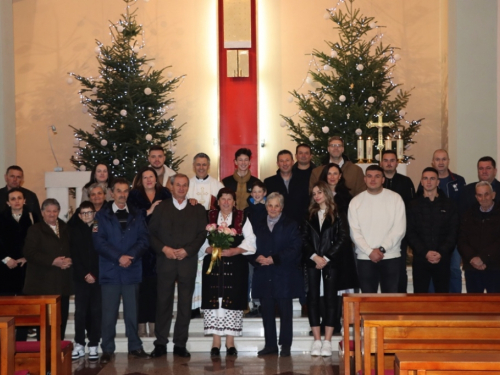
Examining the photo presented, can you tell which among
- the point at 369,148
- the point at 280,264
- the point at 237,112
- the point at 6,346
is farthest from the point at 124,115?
the point at 6,346

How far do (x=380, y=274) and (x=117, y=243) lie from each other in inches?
94.1

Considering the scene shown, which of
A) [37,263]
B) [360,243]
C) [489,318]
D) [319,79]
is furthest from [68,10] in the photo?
[489,318]

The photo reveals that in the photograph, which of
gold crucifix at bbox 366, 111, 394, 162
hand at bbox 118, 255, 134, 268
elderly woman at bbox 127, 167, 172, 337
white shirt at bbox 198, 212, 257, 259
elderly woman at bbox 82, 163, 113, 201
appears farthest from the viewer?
gold crucifix at bbox 366, 111, 394, 162

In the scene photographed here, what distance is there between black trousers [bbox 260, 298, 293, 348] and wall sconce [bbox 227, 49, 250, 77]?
4.68 m

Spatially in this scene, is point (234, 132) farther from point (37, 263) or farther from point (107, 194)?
point (37, 263)

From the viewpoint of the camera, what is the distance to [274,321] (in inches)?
269

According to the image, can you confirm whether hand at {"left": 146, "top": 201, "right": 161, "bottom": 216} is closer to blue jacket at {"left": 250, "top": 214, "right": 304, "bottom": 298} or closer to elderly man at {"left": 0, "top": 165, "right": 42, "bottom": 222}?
blue jacket at {"left": 250, "top": 214, "right": 304, "bottom": 298}

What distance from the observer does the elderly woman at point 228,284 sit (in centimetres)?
678

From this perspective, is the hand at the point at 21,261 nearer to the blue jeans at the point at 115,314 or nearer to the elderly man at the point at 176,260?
the blue jeans at the point at 115,314

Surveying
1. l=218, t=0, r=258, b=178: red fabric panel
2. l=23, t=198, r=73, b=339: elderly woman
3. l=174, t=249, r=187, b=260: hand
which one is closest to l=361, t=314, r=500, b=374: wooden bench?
l=174, t=249, r=187, b=260: hand

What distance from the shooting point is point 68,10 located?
11.3 m

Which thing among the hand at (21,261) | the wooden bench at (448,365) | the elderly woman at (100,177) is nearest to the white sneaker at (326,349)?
the elderly woman at (100,177)

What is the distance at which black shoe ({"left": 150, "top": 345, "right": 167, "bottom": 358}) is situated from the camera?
6758 mm

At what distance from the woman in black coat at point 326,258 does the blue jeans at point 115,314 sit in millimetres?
1563
